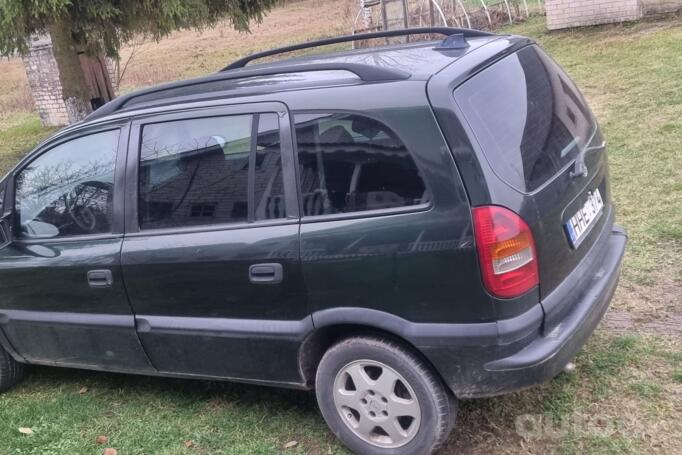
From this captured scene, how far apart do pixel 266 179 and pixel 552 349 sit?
4.68 ft

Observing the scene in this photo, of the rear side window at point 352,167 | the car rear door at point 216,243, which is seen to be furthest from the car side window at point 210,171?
the rear side window at point 352,167

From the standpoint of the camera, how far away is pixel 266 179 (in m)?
3.14

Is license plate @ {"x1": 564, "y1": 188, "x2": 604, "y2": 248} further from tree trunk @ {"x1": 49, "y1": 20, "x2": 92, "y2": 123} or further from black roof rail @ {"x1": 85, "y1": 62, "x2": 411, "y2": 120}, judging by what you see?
tree trunk @ {"x1": 49, "y1": 20, "x2": 92, "y2": 123}

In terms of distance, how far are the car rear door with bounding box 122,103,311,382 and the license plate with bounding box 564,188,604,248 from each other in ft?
3.94

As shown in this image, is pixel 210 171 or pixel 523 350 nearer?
pixel 523 350

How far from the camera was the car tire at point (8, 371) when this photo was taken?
13.9 ft

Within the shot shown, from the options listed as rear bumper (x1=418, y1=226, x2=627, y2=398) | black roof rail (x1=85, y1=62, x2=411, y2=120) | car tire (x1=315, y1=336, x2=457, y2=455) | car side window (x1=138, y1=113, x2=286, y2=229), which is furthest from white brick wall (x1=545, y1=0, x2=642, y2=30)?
car tire (x1=315, y1=336, x2=457, y2=455)

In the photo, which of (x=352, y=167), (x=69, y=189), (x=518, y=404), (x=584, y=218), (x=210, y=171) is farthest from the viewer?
(x=69, y=189)

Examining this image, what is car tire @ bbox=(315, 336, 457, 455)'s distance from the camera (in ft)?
9.62

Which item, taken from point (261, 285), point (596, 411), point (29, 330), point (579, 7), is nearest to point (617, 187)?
point (596, 411)

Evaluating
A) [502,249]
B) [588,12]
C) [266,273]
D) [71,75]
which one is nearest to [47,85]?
[71,75]

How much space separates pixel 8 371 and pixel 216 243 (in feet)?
6.40

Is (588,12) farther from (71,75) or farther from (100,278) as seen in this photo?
(100,278)

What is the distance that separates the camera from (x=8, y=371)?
4246 mm
